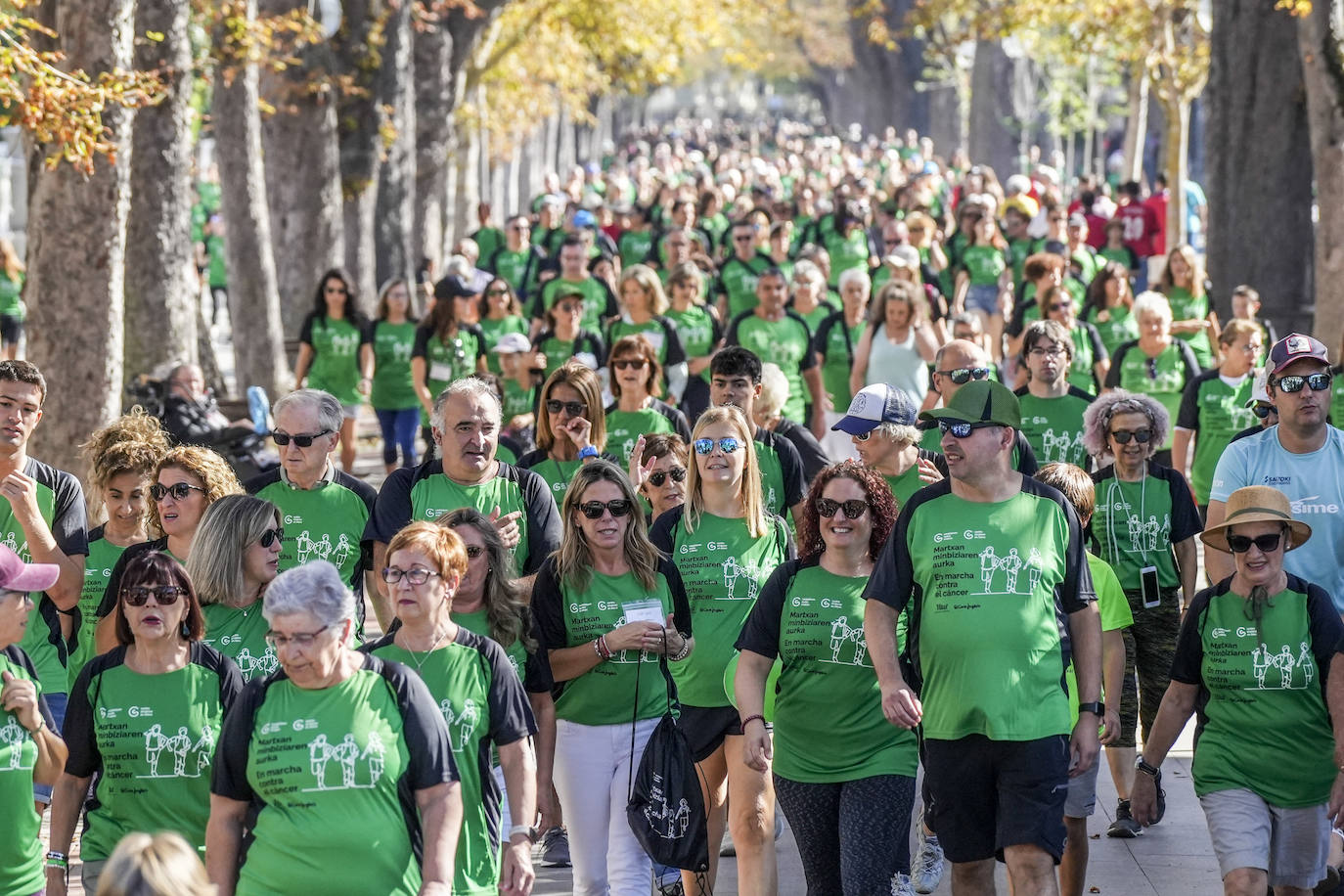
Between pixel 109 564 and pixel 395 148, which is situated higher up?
pixel 395 148

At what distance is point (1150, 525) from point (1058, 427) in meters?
1.75

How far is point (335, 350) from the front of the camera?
1530 centimetres

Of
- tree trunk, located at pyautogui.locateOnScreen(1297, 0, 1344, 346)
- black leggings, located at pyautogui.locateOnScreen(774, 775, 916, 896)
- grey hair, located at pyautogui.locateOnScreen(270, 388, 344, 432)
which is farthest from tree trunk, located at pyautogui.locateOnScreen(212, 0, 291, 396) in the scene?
black leggings, located at pyautogui.locateOnScreen(774, 775, 916, 896)

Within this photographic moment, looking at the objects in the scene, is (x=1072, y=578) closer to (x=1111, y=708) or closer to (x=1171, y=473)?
(x=1111, y=708)

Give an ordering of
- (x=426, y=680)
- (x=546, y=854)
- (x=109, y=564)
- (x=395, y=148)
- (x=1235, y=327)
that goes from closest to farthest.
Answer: (x=426, y=680)
(x=109, y=564)
(x=546, y=854)
(x=1235, y=327)
(x=395, y=148)

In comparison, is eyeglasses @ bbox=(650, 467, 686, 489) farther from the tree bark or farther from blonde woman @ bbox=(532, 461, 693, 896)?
the tree bark

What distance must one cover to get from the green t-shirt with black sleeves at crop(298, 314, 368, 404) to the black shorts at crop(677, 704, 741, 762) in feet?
28.0

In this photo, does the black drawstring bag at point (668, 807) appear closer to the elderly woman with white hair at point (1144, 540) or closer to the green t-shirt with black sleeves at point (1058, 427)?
the elderly woman with white hair at point (1144, 540)

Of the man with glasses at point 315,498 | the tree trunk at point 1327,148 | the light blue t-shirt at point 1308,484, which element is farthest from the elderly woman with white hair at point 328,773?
the tree trunk at point 1327,148

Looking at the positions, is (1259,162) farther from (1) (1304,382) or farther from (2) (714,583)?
(2) (714,583)

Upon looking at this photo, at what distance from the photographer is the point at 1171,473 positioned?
27.6ft

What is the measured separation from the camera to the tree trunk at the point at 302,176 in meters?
21.2

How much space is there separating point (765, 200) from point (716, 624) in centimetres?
1910

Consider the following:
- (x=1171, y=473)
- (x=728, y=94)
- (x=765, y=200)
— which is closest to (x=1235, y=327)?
(x=1171, y=473)
